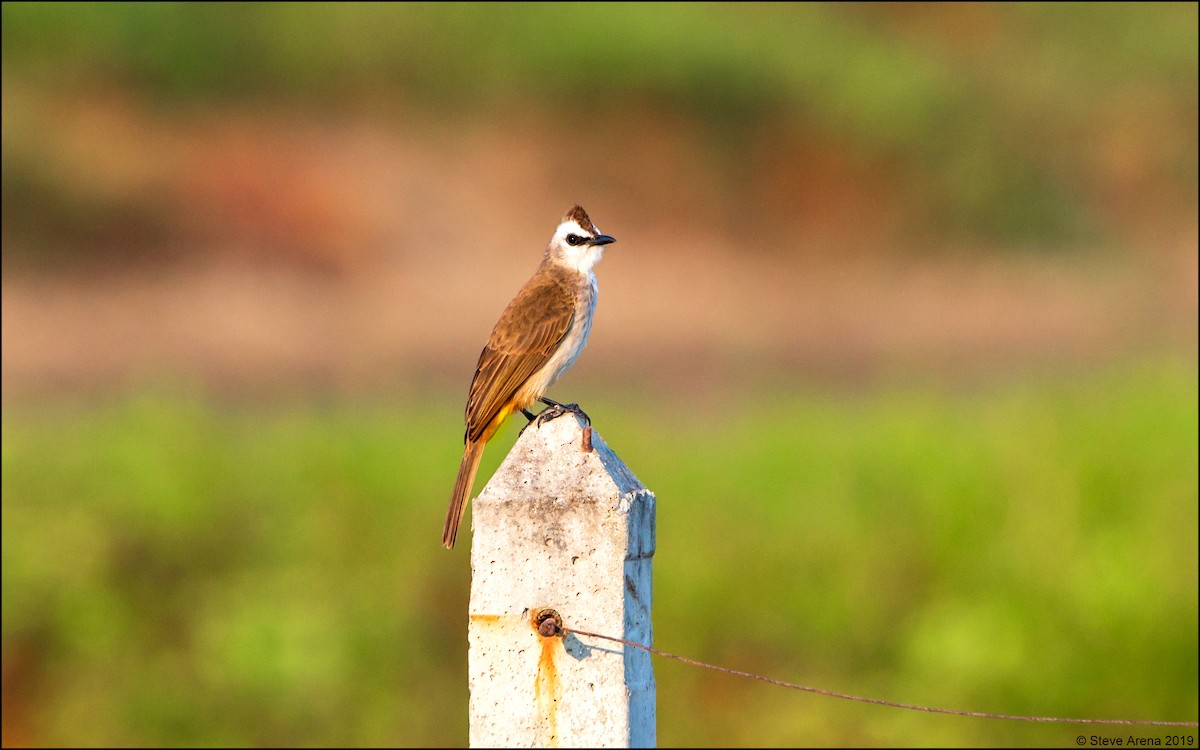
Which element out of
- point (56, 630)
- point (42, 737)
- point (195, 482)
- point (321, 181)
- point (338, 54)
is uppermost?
point (338, 54)

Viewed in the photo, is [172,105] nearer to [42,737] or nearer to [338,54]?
[338,54]

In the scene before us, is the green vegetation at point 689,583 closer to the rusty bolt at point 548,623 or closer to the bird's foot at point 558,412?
the bird's foot at point 558,412

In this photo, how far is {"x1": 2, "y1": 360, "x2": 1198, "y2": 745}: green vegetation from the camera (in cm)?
784

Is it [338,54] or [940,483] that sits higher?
[338,54]

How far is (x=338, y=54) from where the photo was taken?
68.8 feet

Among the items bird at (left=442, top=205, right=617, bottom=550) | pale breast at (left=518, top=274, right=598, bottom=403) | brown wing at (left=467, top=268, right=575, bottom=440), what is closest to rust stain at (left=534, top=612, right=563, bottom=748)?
bird at (left=442, top=205, right=617, bottom=550)

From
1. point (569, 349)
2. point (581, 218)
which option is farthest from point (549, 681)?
point (581, 218)

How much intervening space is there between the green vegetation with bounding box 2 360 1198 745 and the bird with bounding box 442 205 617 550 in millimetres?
2585

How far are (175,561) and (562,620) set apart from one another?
5.66 meters

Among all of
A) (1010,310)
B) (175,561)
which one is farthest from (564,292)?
(1010,310)

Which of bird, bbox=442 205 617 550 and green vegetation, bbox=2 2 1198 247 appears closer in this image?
bird, bbox=442 205 617 550

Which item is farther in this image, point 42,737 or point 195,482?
point 195,482

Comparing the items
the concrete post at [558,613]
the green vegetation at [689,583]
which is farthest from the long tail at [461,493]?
the green vegetation at [689,583]

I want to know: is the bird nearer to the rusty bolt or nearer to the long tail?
the long tail
